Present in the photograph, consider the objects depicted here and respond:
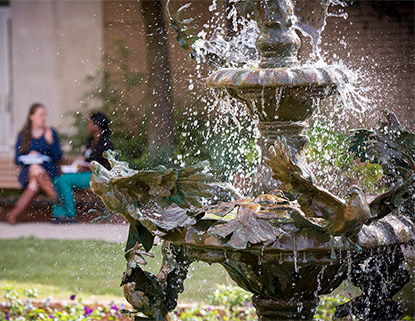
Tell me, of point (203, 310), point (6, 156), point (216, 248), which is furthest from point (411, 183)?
point (6, 156)

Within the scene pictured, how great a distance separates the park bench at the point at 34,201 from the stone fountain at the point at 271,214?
5.20 m

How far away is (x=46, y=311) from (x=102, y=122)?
3.96 meters

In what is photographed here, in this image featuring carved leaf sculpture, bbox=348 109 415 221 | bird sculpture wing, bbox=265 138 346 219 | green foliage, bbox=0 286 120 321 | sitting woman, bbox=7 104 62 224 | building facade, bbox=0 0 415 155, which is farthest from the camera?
sitting woman, bbox=7 104 62 224

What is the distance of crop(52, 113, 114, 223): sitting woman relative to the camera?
29.4 feet

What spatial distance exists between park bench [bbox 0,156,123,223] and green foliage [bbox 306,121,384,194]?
2889 mm

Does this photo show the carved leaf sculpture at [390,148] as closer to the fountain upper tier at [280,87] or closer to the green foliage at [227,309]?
the fountain upper tier at [280,87]

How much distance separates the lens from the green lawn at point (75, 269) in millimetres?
6555

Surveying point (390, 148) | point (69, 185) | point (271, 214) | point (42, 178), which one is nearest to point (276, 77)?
point (271, 214)

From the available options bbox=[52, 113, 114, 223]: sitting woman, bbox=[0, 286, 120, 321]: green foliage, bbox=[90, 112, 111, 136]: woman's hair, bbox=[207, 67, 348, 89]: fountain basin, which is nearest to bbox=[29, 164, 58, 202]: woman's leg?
bbox=[52, 113, 114, 223]: sitting woman

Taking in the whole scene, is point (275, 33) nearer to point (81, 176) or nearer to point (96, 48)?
point (81, 176)

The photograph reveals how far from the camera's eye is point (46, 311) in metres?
5.79

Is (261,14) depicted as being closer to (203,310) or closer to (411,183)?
(411,183)

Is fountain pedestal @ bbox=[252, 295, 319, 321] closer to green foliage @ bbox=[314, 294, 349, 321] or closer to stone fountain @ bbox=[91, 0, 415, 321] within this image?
stone fountain @ bbox=[91, 0, 415, 321]

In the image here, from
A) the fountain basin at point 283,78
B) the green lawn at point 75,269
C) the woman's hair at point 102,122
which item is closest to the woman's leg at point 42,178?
the green lawn at point 75,269
